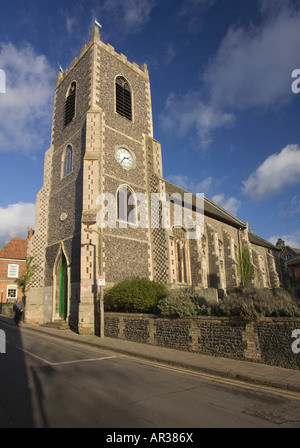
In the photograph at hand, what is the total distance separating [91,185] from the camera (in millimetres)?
17500

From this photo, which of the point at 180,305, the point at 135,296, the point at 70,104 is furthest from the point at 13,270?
the point at 180,305

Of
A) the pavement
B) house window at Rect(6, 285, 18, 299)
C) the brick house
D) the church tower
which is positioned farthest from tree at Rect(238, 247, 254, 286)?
house window at Rect(6, 285, 18, 299)

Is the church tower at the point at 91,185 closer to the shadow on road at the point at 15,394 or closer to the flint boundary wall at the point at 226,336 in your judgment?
the flint boundary wall at the point at 226,336

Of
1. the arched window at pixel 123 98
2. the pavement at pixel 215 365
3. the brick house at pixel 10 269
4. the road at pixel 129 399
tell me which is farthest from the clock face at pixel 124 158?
the brick house at pixel 10 269

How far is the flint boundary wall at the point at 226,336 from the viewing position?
7887 mm

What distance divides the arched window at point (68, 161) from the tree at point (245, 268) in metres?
18.7

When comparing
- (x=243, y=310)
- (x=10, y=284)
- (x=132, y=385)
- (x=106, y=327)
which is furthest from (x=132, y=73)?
(x=10, y=284)

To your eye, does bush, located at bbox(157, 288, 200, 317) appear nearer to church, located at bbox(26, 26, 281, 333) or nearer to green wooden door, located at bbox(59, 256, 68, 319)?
church, located at bbox(26, 26, 281, 333)

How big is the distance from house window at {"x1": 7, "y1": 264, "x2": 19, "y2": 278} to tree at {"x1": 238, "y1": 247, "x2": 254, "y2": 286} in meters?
30.2

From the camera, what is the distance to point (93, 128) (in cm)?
1906

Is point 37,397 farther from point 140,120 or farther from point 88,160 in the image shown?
point 140,120

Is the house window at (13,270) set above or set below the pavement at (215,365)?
above

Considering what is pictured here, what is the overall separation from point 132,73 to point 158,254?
16312 millimetres

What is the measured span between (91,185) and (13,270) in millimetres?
28132
